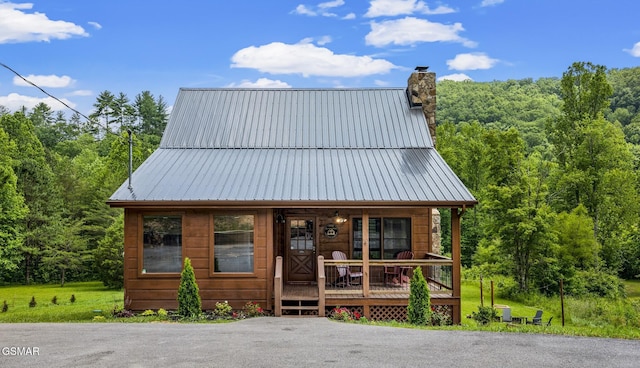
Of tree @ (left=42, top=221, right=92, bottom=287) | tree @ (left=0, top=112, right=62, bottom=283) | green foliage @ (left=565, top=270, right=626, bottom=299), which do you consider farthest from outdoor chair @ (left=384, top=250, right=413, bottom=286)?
tree @ (left=0, top=112, right=62, bottom=283)

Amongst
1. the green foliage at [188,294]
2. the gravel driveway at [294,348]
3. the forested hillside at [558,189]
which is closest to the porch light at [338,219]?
the green foliage at [188,294]

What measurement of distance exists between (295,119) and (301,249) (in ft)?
14.2

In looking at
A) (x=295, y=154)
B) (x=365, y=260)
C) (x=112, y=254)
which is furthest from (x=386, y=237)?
(x=112, y=254)

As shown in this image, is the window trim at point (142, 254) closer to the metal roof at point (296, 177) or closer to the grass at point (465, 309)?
the metal roof at point (296, 177)

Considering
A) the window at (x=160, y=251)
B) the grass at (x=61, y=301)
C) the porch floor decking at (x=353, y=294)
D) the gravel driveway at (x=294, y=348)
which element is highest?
the window at (x=160, y=251)

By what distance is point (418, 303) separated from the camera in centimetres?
1062

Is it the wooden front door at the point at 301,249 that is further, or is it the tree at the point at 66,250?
the tree at the point at 66,250

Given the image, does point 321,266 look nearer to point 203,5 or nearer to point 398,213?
point 398,213

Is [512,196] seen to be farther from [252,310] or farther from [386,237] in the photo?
[252,310]

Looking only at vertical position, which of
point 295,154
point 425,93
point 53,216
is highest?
point 425,93

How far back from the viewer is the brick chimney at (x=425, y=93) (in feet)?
A: 53.7

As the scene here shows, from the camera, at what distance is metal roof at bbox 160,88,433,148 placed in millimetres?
15242

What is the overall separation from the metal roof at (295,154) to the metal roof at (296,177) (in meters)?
0.02

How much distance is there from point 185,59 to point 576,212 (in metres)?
34.5
